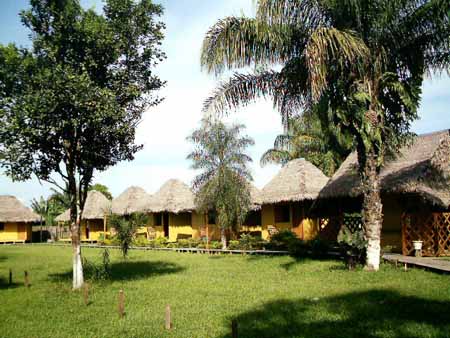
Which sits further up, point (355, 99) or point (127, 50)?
point (127, 50)

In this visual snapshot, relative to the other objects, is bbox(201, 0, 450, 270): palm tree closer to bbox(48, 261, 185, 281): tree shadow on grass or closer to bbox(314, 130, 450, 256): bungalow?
bbox(314, 130, 450, 256): bungalow

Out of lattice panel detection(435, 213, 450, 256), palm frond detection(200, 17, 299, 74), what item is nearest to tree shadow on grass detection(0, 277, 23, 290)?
palm frond detection(200, 17, 299, 74)

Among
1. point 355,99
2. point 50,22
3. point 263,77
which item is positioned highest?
point 50,22

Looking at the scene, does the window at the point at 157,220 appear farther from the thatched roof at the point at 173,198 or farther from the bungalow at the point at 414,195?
the bungalow at the point at 414,195

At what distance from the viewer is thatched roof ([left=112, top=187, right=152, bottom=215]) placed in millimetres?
33156

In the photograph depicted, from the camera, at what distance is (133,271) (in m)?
15.6

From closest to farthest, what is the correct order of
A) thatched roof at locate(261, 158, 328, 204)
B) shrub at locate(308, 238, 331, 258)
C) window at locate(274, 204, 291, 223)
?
shrub at locate(308, 238, 331, 258) → thatched roof at locate(261, 158, 328, 204) → window at locate(274, 204, 291, 223)

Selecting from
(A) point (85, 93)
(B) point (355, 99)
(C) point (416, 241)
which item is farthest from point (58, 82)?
(C) point (416, 241)

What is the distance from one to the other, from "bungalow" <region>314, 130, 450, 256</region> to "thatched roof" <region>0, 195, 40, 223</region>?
3007 centimetres

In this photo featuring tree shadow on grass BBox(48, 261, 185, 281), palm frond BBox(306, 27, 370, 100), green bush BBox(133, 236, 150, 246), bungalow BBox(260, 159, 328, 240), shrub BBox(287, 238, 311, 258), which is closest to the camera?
palm frond BBox(306, 27, 370, 100)

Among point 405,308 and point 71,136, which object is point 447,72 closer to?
point 405,308

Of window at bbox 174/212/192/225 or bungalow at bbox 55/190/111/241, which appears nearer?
window at bbox 174/212/192/225

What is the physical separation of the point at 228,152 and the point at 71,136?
1203 cm

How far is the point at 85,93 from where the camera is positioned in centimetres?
1077
